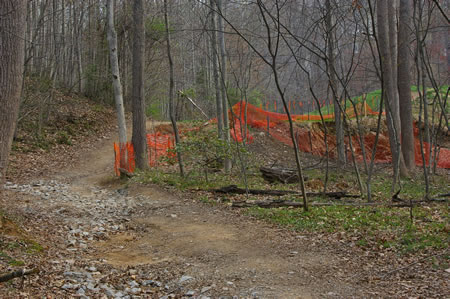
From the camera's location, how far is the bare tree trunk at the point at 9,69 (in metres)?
5.96

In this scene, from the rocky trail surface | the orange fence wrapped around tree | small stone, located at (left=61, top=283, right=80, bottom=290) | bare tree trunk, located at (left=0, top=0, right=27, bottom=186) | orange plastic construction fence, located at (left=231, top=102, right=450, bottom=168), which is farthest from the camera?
orange plastic construction fence, located at (left=231, top=102, right=450, bottom=168)

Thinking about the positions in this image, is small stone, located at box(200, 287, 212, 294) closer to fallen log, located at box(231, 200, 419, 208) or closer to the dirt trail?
the dirt trail

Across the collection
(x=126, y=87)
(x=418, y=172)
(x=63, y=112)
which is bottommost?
(x=418, y=172)

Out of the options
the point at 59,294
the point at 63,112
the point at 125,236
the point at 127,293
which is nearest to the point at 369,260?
the point at 127,293

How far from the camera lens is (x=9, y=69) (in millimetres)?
6062

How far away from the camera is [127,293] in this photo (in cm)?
462

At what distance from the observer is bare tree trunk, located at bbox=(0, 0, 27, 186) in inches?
235

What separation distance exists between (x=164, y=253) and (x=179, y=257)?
385 millimetres

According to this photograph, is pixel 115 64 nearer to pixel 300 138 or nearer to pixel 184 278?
pixel 184 278

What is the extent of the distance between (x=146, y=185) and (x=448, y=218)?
7662 millimetres

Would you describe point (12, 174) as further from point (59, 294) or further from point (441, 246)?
point (441, 246)

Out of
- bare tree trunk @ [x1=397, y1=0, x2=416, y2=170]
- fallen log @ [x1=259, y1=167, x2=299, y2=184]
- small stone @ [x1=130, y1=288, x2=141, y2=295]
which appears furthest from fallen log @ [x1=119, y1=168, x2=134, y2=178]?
bare tree trunk @ [x1=397, y1=0, x2=416, y2=170]

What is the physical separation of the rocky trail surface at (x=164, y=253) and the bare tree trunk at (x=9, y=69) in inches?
67.4

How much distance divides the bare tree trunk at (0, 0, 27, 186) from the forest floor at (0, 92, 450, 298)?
4.30ft
